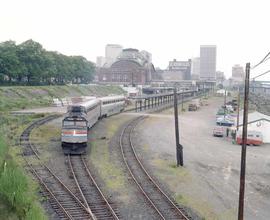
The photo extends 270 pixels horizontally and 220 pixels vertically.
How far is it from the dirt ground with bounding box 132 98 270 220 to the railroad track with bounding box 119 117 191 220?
0.90 metres

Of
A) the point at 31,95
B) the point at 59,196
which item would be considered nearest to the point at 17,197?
the point at 59,196

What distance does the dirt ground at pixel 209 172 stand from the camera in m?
21.7

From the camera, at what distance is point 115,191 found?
2300 centimetres

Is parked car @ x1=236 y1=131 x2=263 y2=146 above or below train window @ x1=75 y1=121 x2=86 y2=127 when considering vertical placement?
below

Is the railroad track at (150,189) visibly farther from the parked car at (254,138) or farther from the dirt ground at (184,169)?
the parked car at (254,138)

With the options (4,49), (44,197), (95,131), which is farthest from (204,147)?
(4,49)

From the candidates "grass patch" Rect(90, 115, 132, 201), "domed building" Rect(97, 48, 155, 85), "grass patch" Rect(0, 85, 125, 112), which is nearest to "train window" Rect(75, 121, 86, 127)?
"grass patch" Rect(90, 115, 132, 201)

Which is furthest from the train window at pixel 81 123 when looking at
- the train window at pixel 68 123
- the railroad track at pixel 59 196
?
the railroad track at pixel 59 196

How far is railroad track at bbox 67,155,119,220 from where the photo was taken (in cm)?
1923

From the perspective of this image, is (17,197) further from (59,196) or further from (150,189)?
(150,189)

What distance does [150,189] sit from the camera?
926 inches

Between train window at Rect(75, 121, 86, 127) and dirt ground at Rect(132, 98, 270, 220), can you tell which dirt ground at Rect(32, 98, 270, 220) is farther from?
train window at Rect(75, 121, 86, 127)

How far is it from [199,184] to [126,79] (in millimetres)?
157890

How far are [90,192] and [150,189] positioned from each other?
3.81 meters
